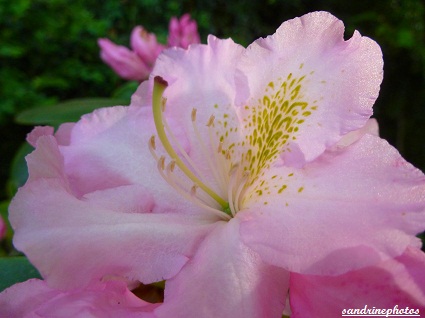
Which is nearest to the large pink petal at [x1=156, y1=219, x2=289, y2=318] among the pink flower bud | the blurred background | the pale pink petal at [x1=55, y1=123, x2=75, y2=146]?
the pale pink petal at [x1=55, y1=123, x2=75, y2=146]

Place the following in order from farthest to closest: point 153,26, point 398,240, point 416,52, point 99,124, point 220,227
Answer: point 153,26, point 416,52, point 99,124, point 220,227, point 398,240

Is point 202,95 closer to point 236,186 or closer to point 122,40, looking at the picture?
point 236,186

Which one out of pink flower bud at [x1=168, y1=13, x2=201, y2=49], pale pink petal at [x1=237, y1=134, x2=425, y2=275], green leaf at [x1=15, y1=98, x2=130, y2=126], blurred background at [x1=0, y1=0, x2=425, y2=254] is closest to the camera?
pale pink petal at [x1=237, y1=134, x2=425, y2=275]

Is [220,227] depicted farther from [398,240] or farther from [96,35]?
[96,35]

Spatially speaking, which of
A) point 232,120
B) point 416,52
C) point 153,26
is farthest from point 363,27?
point 232,120

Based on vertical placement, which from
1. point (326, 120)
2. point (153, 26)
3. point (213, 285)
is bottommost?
point (153, 26)

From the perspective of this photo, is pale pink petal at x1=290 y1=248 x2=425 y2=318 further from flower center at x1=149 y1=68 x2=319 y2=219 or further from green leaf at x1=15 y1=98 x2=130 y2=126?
green leaf at x1=15 y1=98 x2=130 y2=126

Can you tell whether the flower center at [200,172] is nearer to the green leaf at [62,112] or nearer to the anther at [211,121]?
the anther at [211,121]

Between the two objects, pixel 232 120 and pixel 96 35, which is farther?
pixel 96 35
